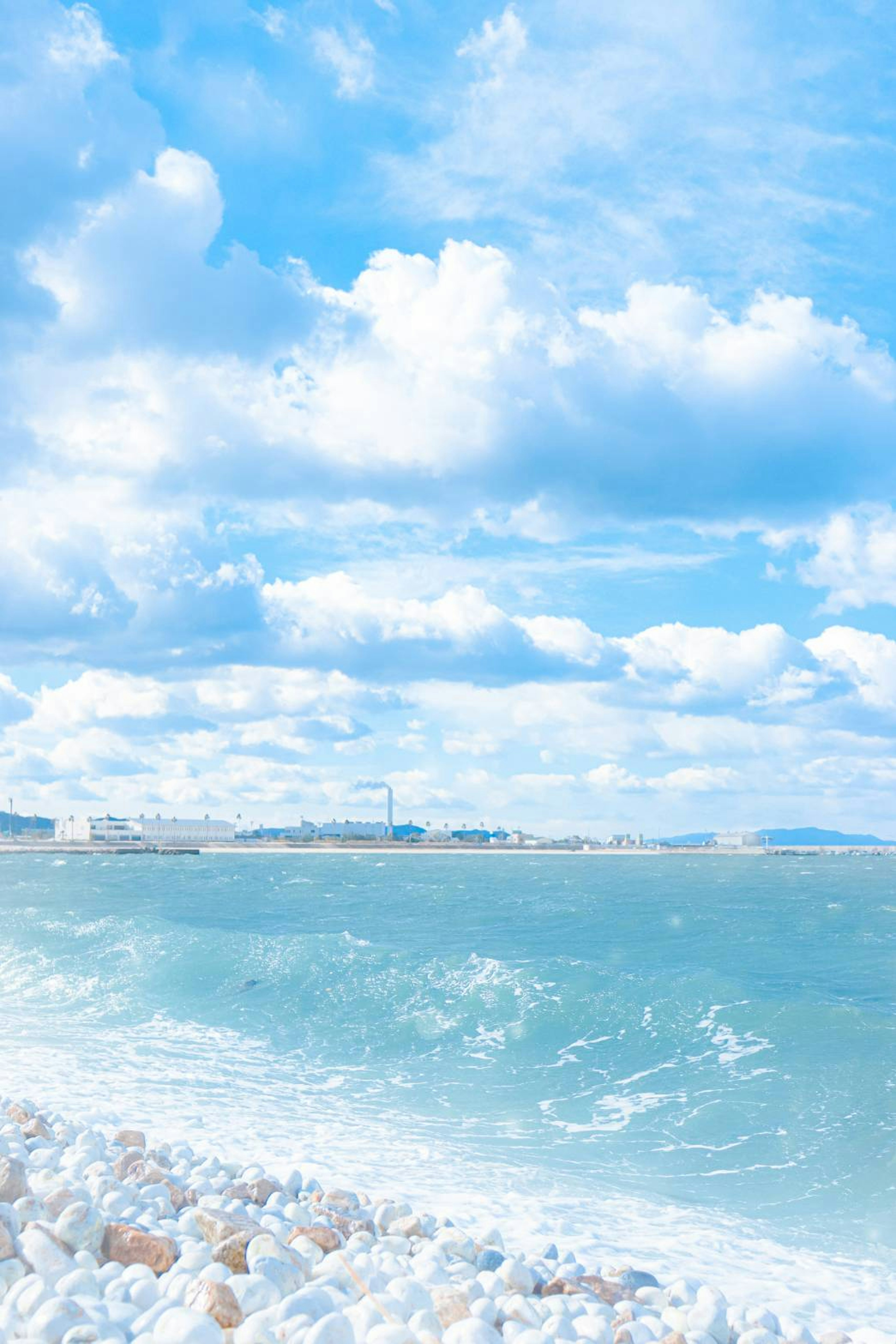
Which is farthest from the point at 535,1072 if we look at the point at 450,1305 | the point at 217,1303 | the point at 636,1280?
the point at 217,1303

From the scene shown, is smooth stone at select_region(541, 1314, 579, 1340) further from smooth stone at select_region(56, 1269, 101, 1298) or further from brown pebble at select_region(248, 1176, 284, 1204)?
brown pebble at select_region(248, 1176, 284, 1204)

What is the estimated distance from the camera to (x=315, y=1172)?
1118 cm

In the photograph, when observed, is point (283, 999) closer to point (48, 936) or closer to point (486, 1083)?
point (486, 1083)

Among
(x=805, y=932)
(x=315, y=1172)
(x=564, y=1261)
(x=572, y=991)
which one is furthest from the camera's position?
(x=805, y=932)

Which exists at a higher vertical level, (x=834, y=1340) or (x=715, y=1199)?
(x=834, y=1340)

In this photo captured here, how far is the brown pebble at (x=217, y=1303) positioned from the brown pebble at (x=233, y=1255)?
591mm

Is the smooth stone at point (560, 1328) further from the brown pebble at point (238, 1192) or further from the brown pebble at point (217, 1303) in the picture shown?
the brown pebble at point (238, 1192)

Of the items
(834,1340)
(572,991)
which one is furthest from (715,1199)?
(572,991)

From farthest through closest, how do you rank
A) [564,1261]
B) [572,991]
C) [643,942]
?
1. [643,942]
2. [572,991]
3. [564,1261]

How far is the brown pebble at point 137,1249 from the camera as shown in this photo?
7.11m

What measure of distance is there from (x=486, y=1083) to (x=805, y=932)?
96.5 ft

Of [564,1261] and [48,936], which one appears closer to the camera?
[564,1261]

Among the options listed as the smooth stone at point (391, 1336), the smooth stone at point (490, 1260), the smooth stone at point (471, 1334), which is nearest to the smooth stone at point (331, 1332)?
the smooth stone at point (391, 1336)

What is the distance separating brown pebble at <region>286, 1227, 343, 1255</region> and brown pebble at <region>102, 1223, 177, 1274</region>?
1.04 metres
